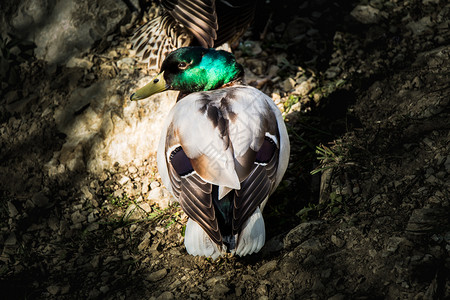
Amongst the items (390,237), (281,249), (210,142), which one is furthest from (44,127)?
(390,237)

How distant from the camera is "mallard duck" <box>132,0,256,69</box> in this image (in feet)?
12.0

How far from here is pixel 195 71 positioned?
3254 millimetres

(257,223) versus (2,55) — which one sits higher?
(2,55)

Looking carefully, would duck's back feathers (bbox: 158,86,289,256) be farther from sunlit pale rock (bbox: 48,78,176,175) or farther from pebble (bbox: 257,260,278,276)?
sunlit pale rock (bbox: 48,78,176,175)

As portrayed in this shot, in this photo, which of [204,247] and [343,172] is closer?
[204,247]

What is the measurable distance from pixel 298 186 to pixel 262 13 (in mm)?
1729

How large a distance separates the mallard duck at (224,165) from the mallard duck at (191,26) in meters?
0.89

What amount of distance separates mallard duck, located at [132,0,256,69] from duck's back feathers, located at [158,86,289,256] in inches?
39.1

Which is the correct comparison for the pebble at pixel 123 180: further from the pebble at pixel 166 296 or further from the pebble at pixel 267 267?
the pebble at pixel 267 267

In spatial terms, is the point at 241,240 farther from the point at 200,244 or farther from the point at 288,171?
the point at 288,171

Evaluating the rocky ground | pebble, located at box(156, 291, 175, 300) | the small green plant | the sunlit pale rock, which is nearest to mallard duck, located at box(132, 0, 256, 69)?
the rocky ground

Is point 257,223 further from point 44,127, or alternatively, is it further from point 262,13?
point 262,13

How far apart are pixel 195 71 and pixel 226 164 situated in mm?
905

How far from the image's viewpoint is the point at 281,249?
2.80 m
